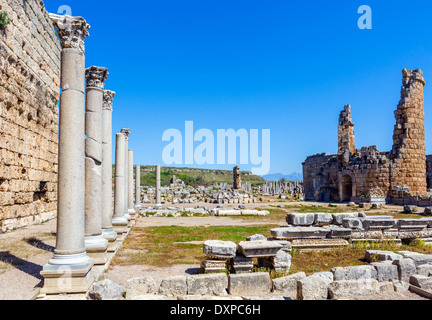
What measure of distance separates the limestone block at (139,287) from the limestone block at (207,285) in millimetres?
639

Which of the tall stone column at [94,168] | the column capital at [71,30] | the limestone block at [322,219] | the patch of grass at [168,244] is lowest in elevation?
the patch of grass at [168,244]

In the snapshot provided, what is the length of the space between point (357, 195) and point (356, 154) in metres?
4.07

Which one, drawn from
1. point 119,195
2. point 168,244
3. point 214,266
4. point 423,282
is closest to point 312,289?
point 214,266

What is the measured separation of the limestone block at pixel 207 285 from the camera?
5.58 m

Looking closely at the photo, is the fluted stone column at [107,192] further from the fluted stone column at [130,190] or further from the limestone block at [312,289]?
the fluted stone column at [130,190]

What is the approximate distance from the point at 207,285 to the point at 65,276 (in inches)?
96.5

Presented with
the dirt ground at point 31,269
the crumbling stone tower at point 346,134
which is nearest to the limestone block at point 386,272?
the dirt ground at point 31,269

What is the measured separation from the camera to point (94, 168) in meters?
7.55

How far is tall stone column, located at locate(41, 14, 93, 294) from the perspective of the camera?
5.43 m

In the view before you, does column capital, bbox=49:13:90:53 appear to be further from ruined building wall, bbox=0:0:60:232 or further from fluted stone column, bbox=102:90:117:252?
ruined building wall, bbox=0:0:60:232

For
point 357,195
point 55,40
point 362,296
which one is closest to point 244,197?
point 357,195

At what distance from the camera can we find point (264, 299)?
203 inches

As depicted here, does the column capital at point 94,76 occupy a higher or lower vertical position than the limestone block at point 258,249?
higher
